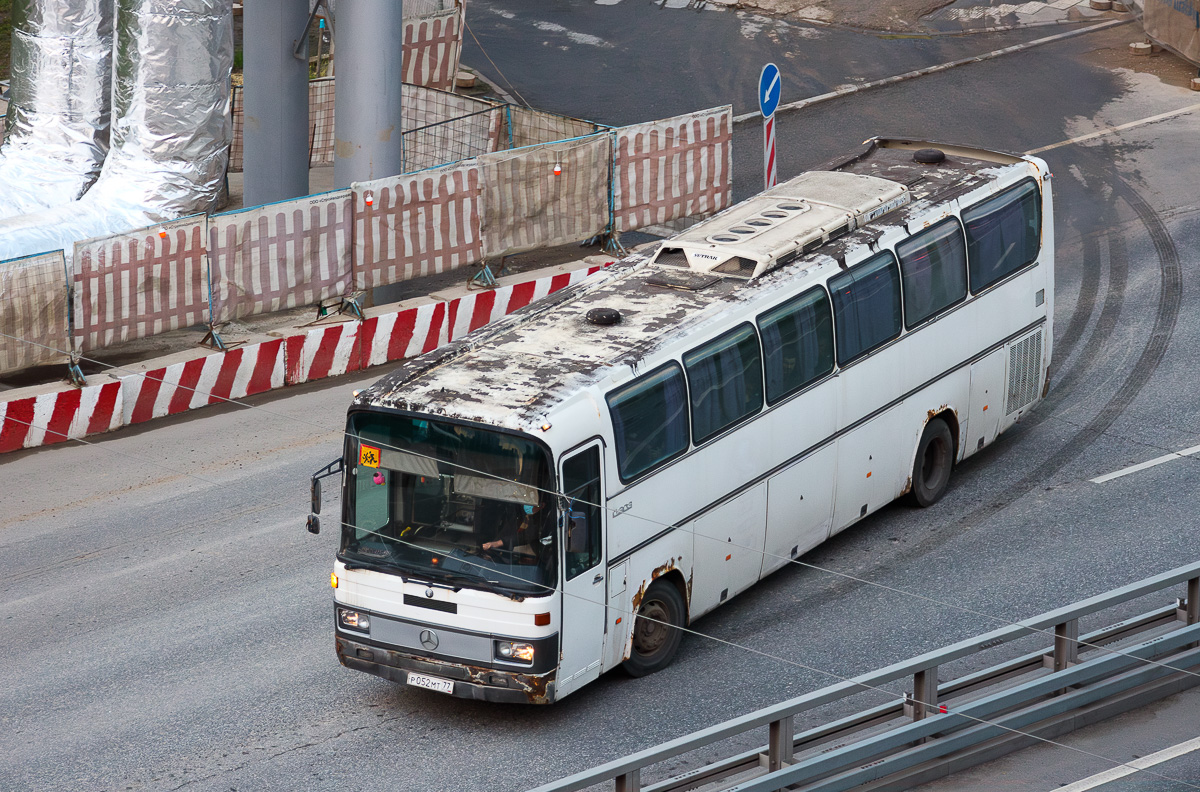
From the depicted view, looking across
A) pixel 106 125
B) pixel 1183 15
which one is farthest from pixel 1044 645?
pixel 1183 15

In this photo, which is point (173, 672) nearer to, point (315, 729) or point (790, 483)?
point (315, 729)

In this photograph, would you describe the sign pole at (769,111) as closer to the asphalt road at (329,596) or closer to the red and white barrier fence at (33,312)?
the asphalt road at (329,596)

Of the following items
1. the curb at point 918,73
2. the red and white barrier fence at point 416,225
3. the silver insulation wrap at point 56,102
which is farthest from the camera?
the curb at point 918,73

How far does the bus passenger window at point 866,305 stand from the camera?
11.9 meters

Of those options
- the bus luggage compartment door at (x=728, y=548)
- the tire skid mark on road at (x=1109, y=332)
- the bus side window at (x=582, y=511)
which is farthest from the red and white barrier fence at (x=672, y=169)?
the bus side window at (x=582, y=511)

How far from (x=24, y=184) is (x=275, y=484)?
813cm

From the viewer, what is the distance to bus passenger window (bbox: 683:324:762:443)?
34.9 ft

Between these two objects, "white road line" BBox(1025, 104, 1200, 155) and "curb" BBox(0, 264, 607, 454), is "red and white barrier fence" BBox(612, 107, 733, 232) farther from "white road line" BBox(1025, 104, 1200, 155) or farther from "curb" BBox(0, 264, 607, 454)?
"white road line" BBox(1025, 104, 1200, 155)

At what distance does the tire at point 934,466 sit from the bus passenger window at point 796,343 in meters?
1.84

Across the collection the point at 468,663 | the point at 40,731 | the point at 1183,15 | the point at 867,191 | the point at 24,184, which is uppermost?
the point at 1183,15

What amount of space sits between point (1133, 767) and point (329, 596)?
20.2 feet

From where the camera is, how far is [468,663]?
9.66m

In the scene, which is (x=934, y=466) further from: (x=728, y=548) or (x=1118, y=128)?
(x=1118, y=128)

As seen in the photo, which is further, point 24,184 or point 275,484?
point 24,184
